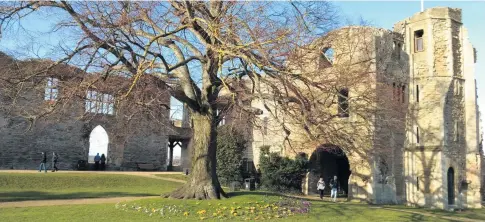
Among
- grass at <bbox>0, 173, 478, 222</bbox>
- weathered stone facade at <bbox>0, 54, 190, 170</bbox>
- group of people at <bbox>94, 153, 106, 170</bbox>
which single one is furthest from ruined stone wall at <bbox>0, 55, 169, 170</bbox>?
grass at <bbox>0, 173, 478, 222</bbox>

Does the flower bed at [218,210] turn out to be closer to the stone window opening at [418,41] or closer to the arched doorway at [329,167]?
the arched doorway at [329,167]

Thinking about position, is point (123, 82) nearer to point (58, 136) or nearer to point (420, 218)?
point (420, 218)

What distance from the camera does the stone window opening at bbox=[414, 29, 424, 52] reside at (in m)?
27.8

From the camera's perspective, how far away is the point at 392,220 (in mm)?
13312

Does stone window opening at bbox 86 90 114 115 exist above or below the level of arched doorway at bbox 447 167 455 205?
above

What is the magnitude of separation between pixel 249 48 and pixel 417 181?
19676mm

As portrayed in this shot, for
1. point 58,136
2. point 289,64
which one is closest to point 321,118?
point 289,64

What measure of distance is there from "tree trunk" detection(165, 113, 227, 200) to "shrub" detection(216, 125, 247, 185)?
37.0 feet

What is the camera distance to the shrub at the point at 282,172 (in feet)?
82.7

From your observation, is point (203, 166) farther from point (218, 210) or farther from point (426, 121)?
point (426, 121)

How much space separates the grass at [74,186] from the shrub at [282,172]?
5482mm

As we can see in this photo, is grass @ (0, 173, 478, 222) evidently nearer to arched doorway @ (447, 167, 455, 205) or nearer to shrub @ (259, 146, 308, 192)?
shrub @ (259, 146, 308, 192)

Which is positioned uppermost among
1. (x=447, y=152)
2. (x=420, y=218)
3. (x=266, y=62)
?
(x=266, y=62)

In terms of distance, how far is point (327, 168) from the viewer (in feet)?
95.1
